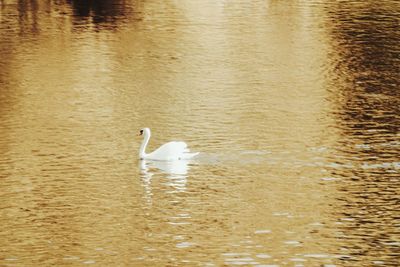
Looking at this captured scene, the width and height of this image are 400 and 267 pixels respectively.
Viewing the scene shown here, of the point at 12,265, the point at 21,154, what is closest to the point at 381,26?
the point at 21,154

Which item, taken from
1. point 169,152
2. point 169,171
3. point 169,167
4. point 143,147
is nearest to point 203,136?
point 143,147

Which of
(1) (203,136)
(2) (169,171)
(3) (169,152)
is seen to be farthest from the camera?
(1) (203,136)

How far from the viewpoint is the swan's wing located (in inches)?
1179

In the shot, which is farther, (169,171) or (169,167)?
(169,167)

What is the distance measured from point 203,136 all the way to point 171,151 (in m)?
2.83

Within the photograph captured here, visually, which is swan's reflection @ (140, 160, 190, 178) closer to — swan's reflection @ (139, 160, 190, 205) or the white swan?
swan's reflection @ (139, 160, 190, 205)

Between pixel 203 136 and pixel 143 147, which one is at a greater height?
pixel 143 147

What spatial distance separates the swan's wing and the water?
0.33 meters

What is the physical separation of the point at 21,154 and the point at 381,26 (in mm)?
23752

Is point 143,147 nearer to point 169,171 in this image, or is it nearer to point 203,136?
point 169,171

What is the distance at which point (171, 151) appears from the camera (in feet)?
98.3

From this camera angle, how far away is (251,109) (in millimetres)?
36438

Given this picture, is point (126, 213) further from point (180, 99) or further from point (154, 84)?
point (154, 84)

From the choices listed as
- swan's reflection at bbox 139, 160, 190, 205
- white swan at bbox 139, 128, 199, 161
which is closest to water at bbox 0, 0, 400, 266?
swan's reflection at bbox 139, 160, 190, 205
